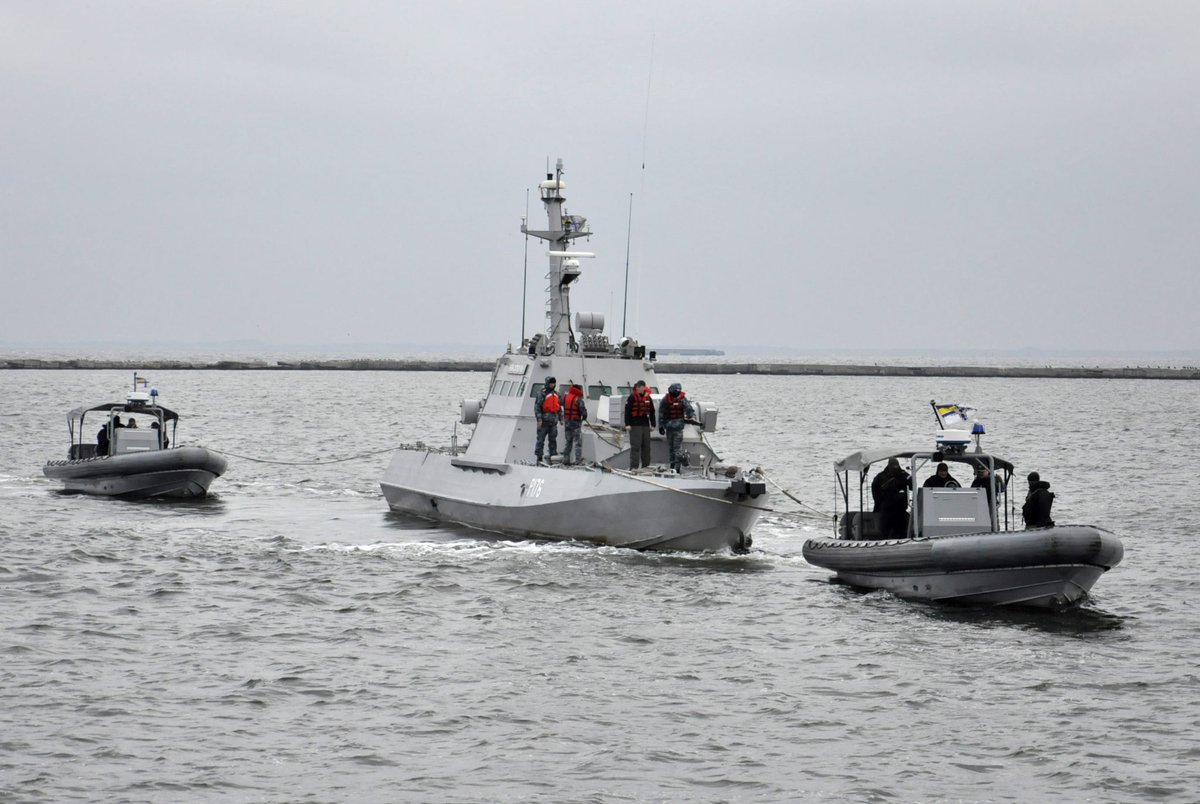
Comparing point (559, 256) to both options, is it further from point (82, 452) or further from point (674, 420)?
point (82, 452)

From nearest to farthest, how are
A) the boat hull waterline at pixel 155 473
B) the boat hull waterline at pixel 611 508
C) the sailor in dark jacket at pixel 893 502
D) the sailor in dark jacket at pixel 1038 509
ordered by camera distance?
the sailor in dark jacket at pixel 1038 509
the sailor in dark jacket at pixel 893 502
the boat hull waterline at pixel 611 508
the boat hull waterline at pixel 155 473

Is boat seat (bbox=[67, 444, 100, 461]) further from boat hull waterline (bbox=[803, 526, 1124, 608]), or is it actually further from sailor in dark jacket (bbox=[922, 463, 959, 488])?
sailor in dark jacket (bbox=[922, 463, 959, 488])

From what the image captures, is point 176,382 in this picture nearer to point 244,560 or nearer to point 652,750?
point 244,560

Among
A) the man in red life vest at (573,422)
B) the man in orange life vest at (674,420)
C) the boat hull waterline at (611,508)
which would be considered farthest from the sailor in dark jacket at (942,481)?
the man in red life vest at (573,422)

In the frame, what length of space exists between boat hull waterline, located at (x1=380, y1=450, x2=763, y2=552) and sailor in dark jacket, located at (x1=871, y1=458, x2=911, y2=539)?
281 cm

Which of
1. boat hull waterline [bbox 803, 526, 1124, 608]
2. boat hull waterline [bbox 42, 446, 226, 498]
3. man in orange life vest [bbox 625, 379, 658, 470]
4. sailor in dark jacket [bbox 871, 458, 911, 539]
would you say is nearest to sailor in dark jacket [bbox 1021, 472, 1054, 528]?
boat hull waterline [bbox 803, 526, 1124, 608]

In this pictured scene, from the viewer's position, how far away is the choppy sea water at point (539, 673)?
12797mm

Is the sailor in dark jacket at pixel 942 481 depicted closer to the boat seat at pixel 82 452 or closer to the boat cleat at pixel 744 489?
the boat cleat at pixel 744 489

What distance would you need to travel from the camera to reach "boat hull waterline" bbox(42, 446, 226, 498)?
33.9 meters

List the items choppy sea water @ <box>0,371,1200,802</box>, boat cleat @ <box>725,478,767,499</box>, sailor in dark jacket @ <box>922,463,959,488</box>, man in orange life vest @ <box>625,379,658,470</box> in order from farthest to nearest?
1. man in orange life vest @ <box>625,379,658,470</box>
2. boat cleat @ <box>725,478,767,499</box>
3. sailor in dark jacket @ <box>922,463,959,488</box>
4. choppy sea water @ <box>0,371,1200,802</box>

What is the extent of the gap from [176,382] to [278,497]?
116 metres

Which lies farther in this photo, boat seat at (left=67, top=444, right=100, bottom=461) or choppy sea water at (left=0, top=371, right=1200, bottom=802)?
boat seat at (left=67, top=444, right=100, bottom=461)

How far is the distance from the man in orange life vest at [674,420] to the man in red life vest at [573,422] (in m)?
1.53

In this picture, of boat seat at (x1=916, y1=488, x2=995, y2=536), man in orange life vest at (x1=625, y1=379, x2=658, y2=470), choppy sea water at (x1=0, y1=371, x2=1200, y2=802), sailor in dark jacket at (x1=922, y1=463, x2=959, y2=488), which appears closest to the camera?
choppy sea water at (x1=0, y1=371, x2=1200, y2=802)
